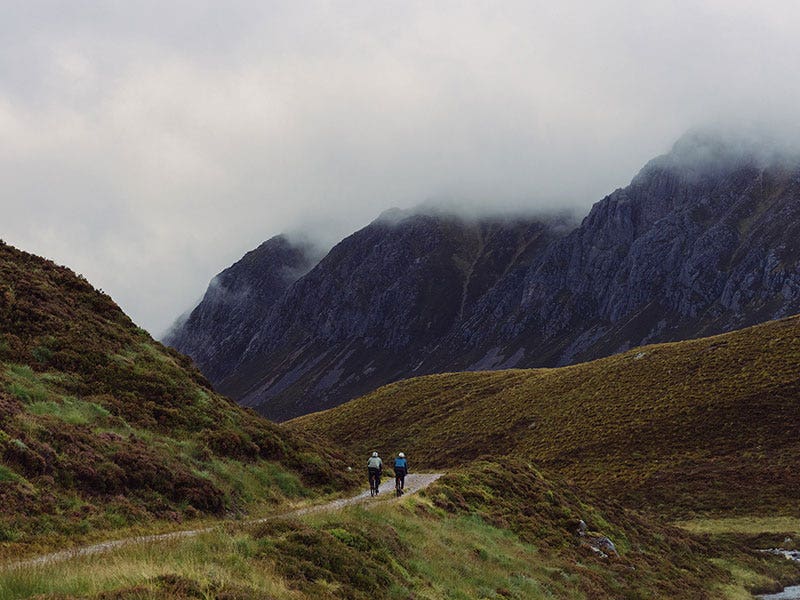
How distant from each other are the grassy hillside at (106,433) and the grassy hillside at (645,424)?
62.8ft

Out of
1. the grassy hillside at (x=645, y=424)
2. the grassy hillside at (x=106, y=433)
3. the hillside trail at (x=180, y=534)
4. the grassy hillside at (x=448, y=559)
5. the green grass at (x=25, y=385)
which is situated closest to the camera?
the grassy hillside at (x=448, y=559)

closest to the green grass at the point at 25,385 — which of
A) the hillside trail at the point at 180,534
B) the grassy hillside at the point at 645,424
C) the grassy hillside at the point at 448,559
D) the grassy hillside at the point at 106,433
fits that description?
the grassy hillside at the point at 106,433

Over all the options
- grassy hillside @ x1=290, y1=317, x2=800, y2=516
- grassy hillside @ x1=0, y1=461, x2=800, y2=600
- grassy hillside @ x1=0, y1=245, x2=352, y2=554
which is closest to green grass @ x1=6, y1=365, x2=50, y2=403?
grassy hillside @ x1=0, y1=245, x2=352, y2=554

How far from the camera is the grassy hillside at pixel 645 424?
58.2 m

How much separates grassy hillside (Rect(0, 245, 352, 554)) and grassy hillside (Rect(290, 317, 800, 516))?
19.1 meters

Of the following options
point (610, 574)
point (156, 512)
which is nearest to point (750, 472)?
point (610, 574)

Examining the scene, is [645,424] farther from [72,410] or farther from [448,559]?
[72,410]

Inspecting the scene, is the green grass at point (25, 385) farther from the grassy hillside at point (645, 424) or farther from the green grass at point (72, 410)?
the grassy hillside at point (645, 424)

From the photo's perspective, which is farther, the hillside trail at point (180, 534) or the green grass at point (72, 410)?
the green grass at point (72, 410)

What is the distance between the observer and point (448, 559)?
21078 millimetres

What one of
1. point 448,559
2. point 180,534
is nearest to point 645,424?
point 448,559

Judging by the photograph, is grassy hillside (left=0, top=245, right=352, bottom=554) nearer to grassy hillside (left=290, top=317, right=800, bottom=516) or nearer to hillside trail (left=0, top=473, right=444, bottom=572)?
hillside trail (left=0, top=473, right=444, bottom=572)

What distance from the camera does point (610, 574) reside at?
30.2 m

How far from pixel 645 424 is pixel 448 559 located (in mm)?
58871
